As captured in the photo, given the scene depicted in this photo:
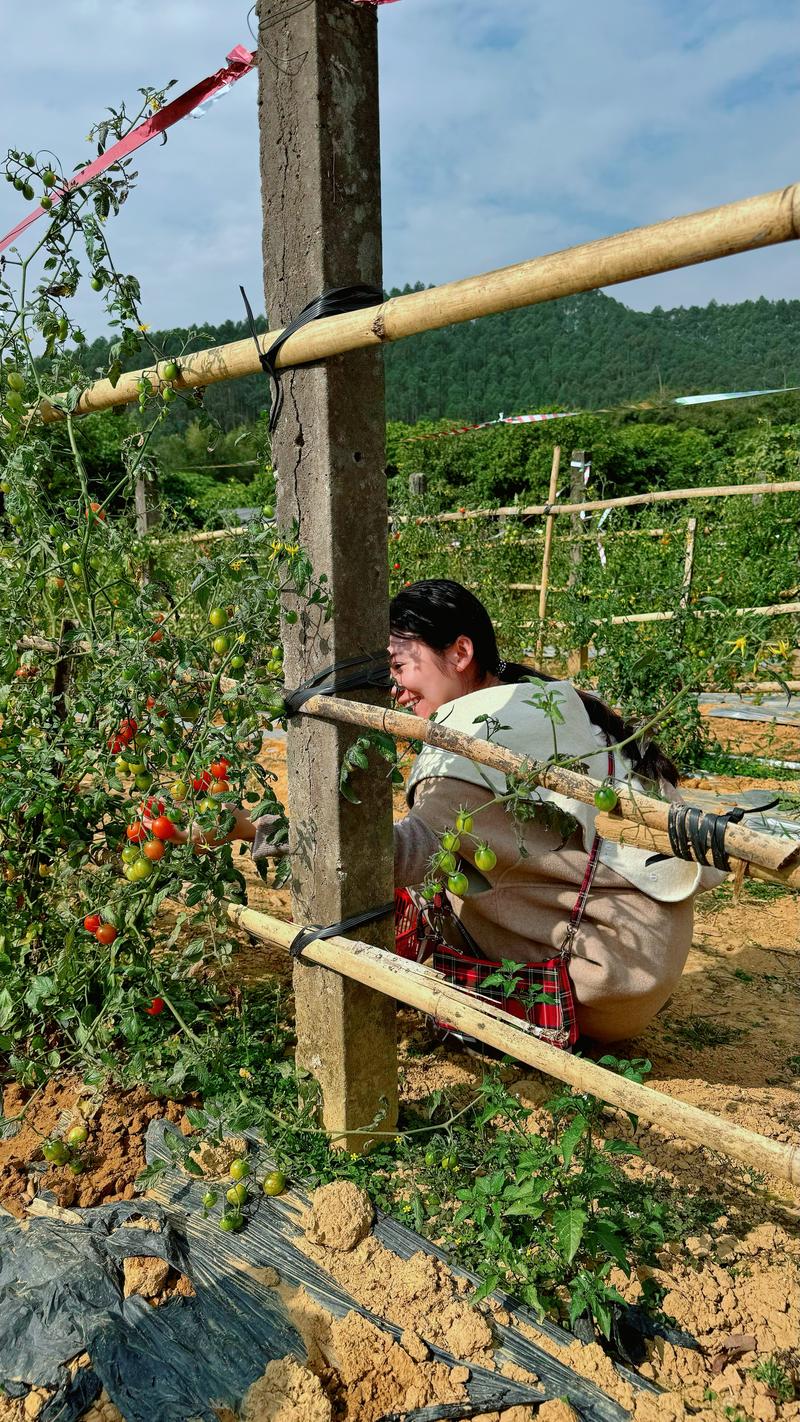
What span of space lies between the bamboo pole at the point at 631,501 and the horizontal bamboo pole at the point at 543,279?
16.8ft

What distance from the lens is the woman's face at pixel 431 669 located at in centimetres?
224

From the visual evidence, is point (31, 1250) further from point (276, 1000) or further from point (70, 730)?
point (70, 730)

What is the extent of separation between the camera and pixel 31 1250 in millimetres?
1648

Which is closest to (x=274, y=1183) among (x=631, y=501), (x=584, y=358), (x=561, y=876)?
(x=561, y=876)

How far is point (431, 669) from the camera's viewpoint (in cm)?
225

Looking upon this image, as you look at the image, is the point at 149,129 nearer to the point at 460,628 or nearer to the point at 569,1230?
the point at 460,628

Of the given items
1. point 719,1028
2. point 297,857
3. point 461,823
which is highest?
point 461,823

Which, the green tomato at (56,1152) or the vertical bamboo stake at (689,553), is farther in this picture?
the vertical bamboo stake at (689,553)

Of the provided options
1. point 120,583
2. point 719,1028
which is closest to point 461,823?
point 120,583

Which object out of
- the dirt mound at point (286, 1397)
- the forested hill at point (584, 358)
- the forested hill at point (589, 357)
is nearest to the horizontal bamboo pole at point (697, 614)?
the dirt mound at point (286, 1397)

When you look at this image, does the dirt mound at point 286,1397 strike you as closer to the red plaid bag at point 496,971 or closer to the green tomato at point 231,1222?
the green tomato at point 231,1222

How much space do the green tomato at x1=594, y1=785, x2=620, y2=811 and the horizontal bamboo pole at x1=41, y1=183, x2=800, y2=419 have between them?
66 cm

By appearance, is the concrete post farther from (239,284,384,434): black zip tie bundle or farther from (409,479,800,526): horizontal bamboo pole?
(409,479,800,526): horizontal bamboo pole

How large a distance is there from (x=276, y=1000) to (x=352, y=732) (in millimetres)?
857
